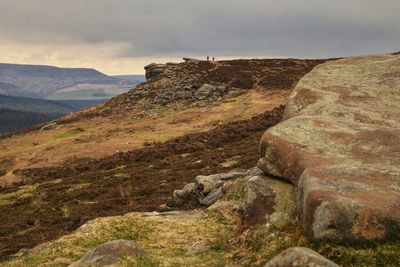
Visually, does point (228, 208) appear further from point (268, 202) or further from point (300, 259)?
point (300, 259)

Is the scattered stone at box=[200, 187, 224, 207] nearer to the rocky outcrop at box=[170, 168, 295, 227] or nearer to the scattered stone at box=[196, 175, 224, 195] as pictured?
the rocky outcrop at box=[170, 168, 295, 227]

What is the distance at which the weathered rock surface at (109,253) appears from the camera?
1574 centimetres

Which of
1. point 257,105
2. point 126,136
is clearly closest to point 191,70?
point 257,105

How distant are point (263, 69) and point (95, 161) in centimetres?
5555

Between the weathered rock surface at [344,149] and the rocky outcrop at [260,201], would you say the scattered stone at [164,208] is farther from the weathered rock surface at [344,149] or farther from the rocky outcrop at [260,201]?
the weathered rock surface at [344,149]

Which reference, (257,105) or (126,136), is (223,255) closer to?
(126,136)

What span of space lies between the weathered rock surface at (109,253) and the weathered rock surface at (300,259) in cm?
566

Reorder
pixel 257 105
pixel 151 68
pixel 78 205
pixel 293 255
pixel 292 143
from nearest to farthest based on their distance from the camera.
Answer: pixel 293 255
pixel 292 143
pixel 78 205
pixel 257 105
pixel 151 68

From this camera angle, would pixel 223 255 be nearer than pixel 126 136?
Yes

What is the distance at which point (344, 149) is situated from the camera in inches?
712

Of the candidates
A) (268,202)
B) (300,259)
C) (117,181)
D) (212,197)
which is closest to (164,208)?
(212,197)

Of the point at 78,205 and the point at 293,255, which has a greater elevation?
the point at 293,255

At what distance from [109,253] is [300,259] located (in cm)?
706

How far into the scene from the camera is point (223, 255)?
1684 cm
